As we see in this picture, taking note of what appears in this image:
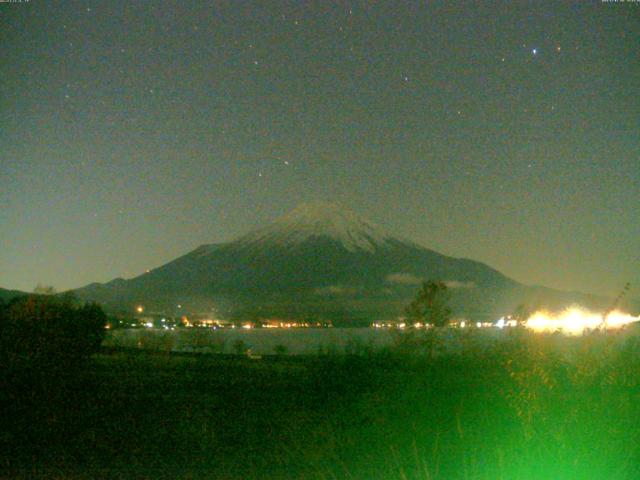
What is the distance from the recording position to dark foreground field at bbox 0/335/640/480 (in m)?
8.62

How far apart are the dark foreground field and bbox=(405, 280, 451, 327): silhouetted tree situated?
13452 mm

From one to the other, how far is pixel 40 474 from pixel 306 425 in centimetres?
472

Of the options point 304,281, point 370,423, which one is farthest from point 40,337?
point 304,281

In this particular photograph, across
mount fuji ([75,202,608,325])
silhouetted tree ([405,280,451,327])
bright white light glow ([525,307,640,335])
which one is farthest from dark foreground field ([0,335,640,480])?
mount fuji ([75,202,608,325])

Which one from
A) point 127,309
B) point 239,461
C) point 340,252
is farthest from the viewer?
point 340,252

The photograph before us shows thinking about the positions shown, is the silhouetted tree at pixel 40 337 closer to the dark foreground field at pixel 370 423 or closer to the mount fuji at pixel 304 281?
the dark foreground field at pixel 370 423

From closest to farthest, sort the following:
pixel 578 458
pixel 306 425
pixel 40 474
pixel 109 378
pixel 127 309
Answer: pixel 578 458 < pixel 40 474 < pixel 306 425 < pixel 109 378 < pixel 127 309

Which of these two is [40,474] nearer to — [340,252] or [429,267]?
[429,267]

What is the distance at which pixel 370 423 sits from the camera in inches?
497

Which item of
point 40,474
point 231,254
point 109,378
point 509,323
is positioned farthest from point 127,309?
point 40,474

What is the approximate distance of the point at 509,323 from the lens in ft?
58.5

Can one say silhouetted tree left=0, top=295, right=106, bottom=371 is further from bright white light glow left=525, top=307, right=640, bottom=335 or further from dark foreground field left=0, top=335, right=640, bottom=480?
bright white light glow left=525, top=307, right=640, bottom=335

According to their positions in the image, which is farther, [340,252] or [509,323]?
[340,252]

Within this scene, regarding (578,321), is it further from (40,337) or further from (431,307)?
(431,307)
